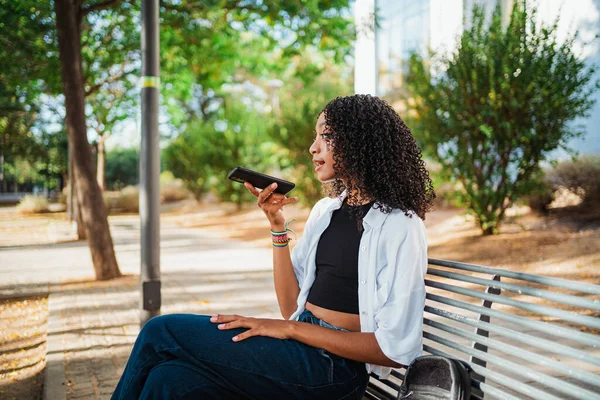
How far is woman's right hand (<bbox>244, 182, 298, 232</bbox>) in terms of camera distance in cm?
274

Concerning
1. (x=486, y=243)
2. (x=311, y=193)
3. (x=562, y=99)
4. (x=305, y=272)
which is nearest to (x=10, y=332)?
(x=305, y=272)

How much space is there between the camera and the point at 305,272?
2.79 meters

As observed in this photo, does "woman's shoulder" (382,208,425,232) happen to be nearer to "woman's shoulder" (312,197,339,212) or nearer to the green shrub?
"woman's shoulder" (312,197,339,212)

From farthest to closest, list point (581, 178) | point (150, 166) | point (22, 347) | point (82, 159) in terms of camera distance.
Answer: point (581, 178) → point (82, 159) → point (22, 347) → point (150, 166)

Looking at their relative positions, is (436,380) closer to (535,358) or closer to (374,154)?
(535,358)

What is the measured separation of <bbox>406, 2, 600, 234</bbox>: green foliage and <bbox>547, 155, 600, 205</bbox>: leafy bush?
1118 mm

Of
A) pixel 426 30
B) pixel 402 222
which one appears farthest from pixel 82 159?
pixel 426 30

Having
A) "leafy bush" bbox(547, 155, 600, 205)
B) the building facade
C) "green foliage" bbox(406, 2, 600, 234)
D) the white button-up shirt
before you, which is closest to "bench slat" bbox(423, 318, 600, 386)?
the white button-up shirt

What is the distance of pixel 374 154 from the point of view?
8.15 ft

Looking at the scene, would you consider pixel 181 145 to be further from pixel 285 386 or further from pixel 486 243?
pixel 285 386

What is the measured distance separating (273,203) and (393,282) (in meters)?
0.78

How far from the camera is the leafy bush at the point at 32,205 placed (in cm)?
2373

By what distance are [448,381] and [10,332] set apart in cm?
532

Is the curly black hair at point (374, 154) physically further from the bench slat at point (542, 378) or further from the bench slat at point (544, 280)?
the bench slat at point (542, 378)
